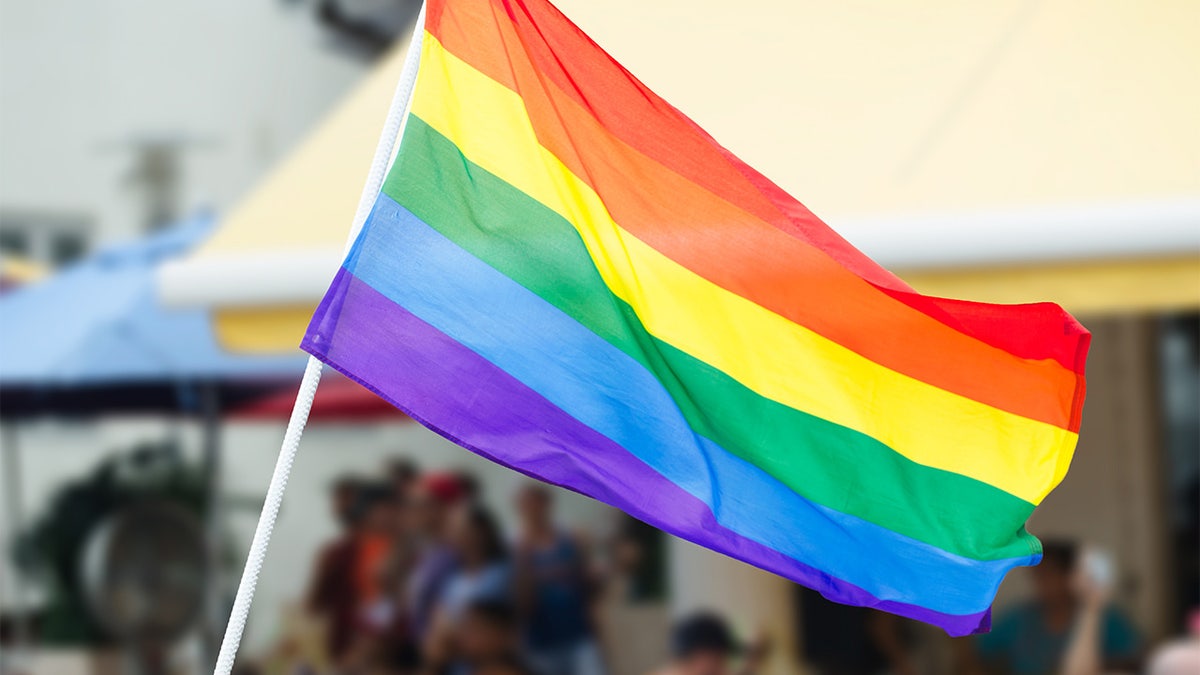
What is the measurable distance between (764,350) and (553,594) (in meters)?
3.33

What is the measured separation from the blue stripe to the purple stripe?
17mm

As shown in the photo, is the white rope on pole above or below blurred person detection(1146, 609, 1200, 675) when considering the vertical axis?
above

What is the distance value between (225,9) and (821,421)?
682cm

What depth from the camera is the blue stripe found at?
2.21 metres

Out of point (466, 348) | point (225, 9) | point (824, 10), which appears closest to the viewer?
point (466, 348)

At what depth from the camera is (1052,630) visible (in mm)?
4660

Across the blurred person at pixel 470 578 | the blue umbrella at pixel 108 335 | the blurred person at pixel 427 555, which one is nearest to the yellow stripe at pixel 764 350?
the blurred person at pixel 470 578

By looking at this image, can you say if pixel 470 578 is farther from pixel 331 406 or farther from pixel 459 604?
pixel 331 406

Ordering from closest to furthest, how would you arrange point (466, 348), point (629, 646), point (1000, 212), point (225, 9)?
point (466, 348), point (1000, 212), point (629, 646), point (225, 9)

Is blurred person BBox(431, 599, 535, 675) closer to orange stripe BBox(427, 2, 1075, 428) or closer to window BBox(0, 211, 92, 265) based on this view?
orange stripe BBox(427, 2, 1075, 428)

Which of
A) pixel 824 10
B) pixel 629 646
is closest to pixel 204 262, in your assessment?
pixel 824 10

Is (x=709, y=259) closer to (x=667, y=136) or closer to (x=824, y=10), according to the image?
(x=667, y=136)

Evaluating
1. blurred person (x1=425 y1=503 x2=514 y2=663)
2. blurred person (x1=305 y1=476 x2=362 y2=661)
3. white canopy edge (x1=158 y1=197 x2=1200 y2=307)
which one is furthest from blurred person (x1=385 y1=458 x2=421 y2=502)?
white canopy edge (x1=158 y1=197 x2=1200 y2=307)

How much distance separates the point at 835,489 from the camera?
2.32 meters
